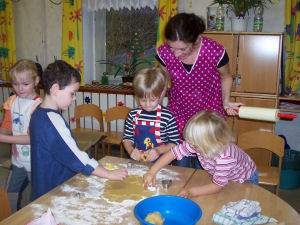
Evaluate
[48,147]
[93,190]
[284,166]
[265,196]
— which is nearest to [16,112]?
[48,147]

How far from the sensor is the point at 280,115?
129 cm

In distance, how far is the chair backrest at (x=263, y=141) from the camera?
2277mm

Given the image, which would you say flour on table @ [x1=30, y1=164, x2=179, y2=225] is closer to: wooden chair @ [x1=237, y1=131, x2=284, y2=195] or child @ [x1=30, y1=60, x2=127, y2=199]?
child @ [x1=30, y1=60, x2=127, y2=199]

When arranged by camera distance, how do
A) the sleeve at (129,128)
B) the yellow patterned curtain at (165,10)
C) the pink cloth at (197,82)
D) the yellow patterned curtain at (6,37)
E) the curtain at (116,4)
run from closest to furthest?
the pink cloth at (197,82) → the sleeve at (129,128) → the yellow patterned curtain at (165,10) → the curtain at (116,4) → the yellow patterned curtain at (6,37)

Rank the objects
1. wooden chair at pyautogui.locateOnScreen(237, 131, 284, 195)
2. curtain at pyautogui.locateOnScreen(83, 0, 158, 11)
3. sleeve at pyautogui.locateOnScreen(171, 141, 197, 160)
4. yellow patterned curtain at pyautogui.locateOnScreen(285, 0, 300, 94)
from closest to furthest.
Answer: sleeve at pyautogui.locateOnScreen(171, 141, 197, 160) < wooden chair at pyautogui.locateOnScreen(237, 131, 284, 195) < yellow patterned curtain at pyautogui.locateOnScreen(285, 0, 300, 94) < curtain at pyautogui.locateOnScreen(83, 0, 158, 11)

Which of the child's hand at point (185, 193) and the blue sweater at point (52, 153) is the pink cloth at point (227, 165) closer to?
the child's hand at point (185, 193)

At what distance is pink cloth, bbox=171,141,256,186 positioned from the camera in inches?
51.8

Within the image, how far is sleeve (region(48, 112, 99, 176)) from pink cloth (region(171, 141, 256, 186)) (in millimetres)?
462

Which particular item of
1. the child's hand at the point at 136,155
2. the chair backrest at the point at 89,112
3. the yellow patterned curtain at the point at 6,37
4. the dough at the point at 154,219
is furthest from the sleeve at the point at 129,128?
the yellow patterned curtain at the point at 6,37

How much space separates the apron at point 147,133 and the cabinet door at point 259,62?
170cm

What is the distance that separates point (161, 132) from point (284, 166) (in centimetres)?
192

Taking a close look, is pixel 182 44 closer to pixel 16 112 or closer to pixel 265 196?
pixel 265 196

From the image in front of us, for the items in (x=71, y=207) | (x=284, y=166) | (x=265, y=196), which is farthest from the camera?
(x=284, y=166)

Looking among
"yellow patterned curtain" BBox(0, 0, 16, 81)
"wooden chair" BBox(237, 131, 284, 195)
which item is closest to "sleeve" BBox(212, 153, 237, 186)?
"wooden chair" BBox(237, 131, 284, 195)
